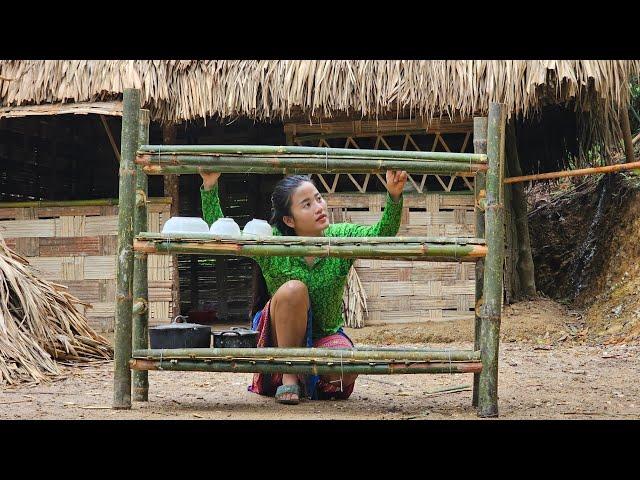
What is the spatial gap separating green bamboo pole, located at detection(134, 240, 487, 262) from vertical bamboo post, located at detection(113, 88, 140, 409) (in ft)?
0.58

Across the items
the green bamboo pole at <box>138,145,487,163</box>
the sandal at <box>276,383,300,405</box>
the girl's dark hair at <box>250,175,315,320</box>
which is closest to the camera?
the green bamboo pole at <box>138,145,487,163</box>

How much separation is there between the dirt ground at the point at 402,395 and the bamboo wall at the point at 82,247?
2.52 meters

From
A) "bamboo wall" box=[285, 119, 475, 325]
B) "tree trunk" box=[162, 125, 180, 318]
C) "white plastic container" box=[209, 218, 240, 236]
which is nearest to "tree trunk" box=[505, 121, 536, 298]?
"bamboo wall" box=[285, 119, 475, 325]

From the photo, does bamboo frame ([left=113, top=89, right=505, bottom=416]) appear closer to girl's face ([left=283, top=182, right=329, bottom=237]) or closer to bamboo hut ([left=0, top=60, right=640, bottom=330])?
girl's face ([left=283, top=182, right=329, bottom=237])

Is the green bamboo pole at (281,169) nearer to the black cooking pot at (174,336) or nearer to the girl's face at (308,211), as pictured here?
the girl's face at (308,211)

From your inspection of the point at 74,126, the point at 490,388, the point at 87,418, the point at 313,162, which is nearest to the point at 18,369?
the point at 87,418

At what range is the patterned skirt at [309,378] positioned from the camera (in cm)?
428

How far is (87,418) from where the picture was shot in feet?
12.2

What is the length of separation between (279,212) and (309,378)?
901mm

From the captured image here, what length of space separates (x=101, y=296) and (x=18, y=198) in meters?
A: 2.42

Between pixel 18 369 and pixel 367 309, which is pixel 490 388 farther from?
pixel 367 309

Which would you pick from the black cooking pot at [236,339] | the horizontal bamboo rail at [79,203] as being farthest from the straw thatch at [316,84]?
the black cooking pot at [236,339]

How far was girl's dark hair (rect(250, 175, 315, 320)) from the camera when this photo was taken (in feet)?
14.2

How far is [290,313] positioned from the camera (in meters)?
4.11
